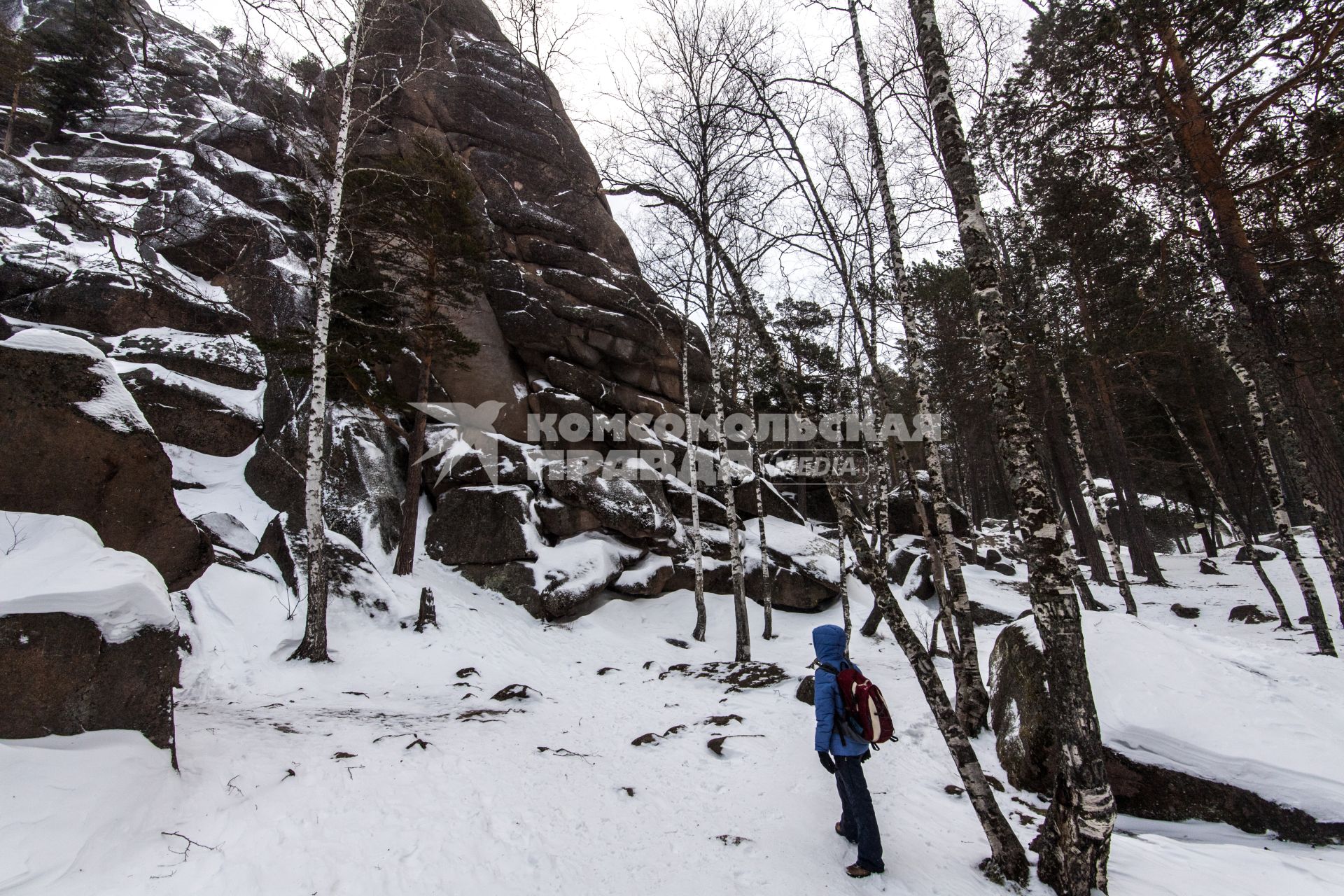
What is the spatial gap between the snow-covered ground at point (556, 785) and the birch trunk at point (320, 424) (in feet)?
1.70

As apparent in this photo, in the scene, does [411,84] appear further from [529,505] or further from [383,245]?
[529,505]

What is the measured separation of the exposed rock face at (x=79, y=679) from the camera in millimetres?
3477

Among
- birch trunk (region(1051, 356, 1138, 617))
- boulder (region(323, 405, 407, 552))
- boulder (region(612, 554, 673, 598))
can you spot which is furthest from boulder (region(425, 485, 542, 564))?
birch trunk (region(1051, 356, 1138, 617))

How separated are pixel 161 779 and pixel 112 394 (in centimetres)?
499

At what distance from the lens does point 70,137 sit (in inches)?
840

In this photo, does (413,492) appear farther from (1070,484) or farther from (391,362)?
(1070,484)

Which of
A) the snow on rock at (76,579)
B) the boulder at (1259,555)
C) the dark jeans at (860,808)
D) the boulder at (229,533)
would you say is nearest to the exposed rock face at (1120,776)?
the dark jeans at (860,808)

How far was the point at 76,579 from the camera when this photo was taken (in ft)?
13.0

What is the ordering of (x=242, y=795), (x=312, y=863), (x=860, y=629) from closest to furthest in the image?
(x=312, y=863) < (x=242, y=795) < (x=860, y=629)

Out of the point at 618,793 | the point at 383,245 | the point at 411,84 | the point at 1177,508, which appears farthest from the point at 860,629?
the point at 1177,508

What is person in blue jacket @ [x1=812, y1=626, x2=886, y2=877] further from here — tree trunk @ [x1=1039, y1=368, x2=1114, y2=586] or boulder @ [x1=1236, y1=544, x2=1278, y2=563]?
boulder @ [x1=1236, y1=544, x2=1278, y2=563]

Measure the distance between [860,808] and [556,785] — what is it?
114 inches

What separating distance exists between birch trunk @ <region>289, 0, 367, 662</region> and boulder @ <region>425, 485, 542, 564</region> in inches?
204

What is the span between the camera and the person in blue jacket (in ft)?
13.0
